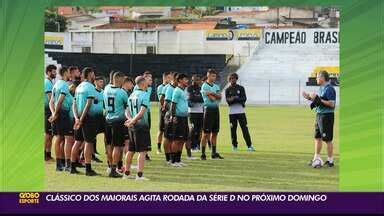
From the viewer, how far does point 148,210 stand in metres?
9.77

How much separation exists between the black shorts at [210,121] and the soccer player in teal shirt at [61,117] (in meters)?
3.65

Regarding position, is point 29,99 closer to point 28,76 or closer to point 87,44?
point 28,76

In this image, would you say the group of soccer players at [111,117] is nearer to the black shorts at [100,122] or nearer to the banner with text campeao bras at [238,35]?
the black shorts at [100,122]

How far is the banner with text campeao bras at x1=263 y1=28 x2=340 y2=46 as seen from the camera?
122ft

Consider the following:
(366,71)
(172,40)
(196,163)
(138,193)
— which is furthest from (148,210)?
(172,40)

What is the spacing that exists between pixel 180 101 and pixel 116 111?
205cm

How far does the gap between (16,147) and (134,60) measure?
1773 cm

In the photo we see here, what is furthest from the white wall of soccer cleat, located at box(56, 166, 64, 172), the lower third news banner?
the lower third news banner

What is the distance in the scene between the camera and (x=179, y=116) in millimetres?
15000

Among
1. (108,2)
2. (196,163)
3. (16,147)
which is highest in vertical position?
(108,2)

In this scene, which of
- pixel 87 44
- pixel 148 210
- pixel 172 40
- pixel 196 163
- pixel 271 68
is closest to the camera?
pixel 148 210

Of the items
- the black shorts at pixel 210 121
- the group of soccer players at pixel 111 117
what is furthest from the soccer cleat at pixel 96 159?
the black shorts at pixel 210 121

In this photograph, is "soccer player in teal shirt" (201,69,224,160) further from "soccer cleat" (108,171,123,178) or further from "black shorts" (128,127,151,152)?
"black shorts" (128,127,151,152)

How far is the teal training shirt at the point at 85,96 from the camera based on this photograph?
13.3 m
